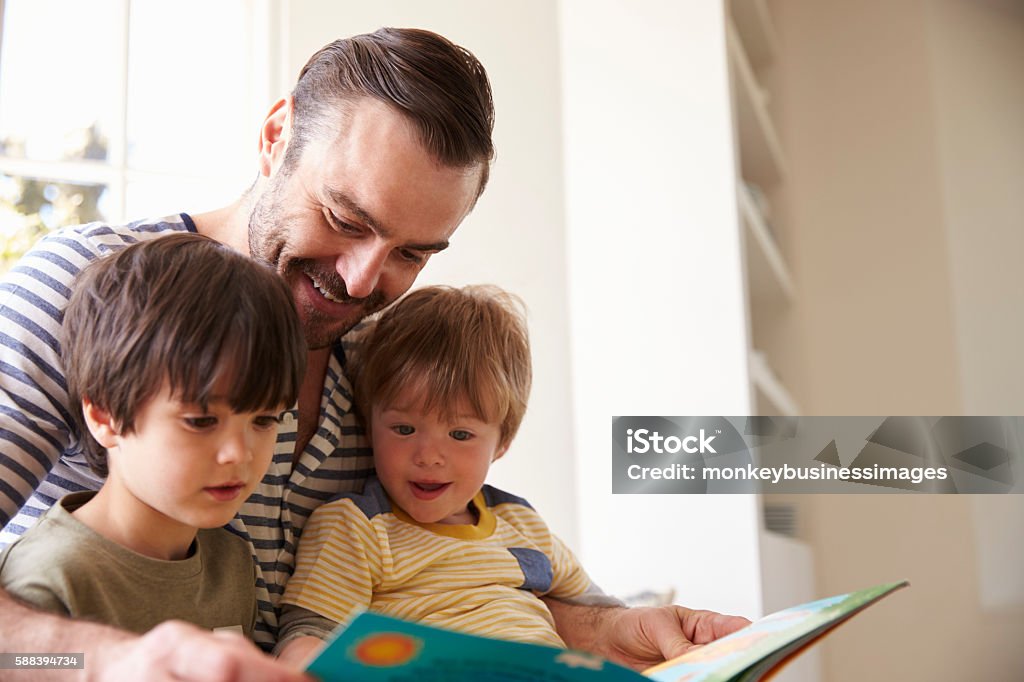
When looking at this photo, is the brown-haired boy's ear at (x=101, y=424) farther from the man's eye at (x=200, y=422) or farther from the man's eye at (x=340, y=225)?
the man's eye at (x=340, y=225)

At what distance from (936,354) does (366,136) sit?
2556 mm

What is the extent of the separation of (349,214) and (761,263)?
1.81 metres

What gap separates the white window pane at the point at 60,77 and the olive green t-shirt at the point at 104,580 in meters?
1.52

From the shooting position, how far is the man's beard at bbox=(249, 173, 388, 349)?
118 centimetres

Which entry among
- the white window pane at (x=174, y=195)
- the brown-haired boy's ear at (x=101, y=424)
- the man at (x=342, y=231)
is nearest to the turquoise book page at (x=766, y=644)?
the man at (x=342, y=231)

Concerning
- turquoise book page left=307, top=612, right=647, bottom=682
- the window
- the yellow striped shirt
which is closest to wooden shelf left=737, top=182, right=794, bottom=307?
the window

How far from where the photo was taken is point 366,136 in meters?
1.20

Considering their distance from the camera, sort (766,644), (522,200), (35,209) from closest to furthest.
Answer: (766,644), (35,209), (522,200)

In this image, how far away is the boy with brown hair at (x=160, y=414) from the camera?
81 cm

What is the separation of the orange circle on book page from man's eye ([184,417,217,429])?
316mm

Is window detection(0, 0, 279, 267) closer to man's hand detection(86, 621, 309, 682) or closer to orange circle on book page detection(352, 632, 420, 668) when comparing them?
man's hand detection(86, 621, 309, 682)

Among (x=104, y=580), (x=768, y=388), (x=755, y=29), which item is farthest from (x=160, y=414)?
(x=755, y=29)

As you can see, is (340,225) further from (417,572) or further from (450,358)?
(417,572)

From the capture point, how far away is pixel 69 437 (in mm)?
960
